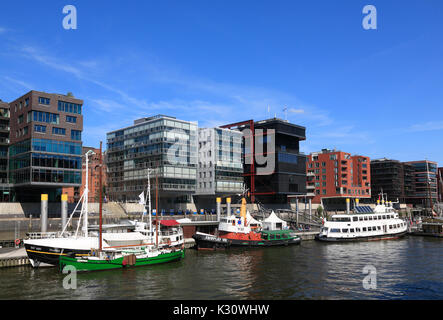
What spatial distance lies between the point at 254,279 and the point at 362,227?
4751 centimetres

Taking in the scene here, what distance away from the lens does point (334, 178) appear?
16612cm

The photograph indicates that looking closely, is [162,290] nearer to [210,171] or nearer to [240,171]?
[210,171]

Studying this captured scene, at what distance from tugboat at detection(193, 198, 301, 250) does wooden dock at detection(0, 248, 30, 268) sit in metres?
26.6

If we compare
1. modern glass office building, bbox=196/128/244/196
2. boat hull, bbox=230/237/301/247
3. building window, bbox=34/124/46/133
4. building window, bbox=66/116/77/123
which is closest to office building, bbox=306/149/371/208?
modern glass office building, bbox=196/128/244/196

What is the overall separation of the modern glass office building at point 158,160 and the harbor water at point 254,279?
170 ft

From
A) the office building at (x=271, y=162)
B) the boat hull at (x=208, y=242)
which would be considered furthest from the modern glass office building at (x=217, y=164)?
the boat hull at (x=208, y=242)

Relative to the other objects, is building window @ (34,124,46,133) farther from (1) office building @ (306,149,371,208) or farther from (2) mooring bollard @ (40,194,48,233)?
(1) office building @ (306,149,371,208)

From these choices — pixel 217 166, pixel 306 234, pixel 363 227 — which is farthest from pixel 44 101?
pixel 363 227

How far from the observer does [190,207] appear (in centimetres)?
12075

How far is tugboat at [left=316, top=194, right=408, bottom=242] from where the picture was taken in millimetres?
79750

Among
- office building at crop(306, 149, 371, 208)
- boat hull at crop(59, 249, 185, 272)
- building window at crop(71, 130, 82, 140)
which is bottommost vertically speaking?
boat hull at crop(59, 249, 185, 272)

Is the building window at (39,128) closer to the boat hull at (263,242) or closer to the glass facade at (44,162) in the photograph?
the glass facade at (44,162)

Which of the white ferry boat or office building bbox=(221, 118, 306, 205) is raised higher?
office building bbox=(221, 118, 306, 205)
